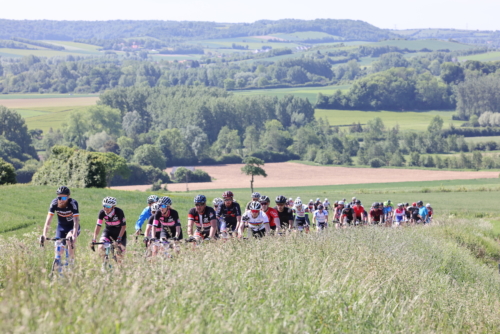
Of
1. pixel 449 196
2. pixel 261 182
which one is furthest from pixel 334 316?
pixel 261 182

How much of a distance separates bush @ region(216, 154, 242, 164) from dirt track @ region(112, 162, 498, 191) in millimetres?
5651

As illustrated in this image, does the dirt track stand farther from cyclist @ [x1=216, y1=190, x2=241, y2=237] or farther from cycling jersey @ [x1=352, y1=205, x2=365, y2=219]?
cyclist @ [x1=216, y1=190, x2=241, y2=237]

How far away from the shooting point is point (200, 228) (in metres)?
13.4

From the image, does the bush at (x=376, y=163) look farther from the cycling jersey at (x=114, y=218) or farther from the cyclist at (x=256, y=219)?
the cycling jersey at (x=114, y=218)

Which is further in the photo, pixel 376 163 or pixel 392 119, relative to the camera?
pixel 392 119

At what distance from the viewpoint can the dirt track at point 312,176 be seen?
91625mm

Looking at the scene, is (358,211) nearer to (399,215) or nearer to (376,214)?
(376,214)

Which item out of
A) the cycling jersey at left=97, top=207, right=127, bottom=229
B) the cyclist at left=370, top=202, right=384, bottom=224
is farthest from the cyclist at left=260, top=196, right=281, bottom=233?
the cyclist at left=370, top=202, right=384, bottom=224

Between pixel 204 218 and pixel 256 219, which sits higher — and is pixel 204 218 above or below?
above

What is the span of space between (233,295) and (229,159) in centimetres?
12318

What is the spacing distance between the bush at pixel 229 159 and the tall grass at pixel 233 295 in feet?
380

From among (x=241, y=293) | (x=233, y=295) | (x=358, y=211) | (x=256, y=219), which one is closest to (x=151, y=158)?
(x=358, y=211)

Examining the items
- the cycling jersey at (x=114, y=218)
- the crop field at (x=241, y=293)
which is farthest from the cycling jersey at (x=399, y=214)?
the cycling jersey at (x=114, y=218)

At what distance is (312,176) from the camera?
104562mm
